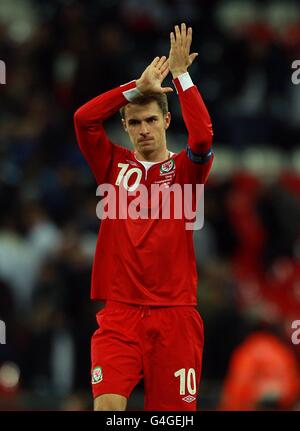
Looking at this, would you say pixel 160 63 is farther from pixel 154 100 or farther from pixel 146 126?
pixel 146 126

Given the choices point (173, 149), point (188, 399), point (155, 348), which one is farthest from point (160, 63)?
point (173, 149)

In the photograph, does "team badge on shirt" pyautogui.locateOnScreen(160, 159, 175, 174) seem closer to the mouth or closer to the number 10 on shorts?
the mouth

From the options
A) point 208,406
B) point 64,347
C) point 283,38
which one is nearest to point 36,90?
point 283,38

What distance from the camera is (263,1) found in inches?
645

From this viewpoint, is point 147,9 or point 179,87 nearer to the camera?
point 179,87

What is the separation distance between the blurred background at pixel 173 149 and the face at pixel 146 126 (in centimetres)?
269

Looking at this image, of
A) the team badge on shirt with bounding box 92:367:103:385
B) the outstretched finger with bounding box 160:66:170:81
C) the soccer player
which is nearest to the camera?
the team badge on shirt with bounding box 92:367:103:385

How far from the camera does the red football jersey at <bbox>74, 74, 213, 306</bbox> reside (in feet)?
22.6

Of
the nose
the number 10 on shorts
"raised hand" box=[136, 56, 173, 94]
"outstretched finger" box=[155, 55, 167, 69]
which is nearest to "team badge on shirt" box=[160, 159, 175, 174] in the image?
the nose

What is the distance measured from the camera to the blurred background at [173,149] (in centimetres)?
1027

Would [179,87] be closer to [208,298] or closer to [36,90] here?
[208,298]

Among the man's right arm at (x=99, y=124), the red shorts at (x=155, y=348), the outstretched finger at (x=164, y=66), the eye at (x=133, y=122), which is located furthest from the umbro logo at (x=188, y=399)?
the outstretched finger at (x=164, y=66)

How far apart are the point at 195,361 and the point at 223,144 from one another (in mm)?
7262

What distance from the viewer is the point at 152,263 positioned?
691 cm
